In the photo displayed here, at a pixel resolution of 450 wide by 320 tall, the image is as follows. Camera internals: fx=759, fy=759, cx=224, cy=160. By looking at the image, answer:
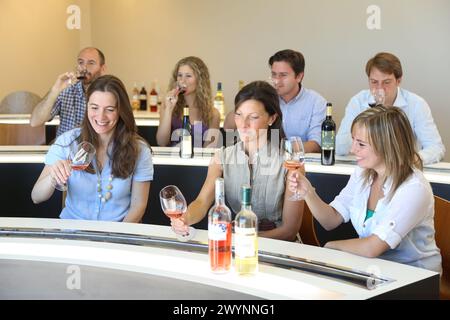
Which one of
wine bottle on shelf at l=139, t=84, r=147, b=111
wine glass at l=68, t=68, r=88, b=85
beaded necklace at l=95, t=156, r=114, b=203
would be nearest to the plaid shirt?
wine glass at l=68, t=68, r=88, b=85

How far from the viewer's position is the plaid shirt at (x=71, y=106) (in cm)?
463

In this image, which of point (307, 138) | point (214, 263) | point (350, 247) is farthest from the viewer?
point (307, 138)

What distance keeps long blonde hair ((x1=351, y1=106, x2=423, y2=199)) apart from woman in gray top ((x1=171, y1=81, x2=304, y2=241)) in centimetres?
62

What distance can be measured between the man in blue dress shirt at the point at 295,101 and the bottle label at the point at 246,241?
2575 mm

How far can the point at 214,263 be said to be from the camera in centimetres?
196

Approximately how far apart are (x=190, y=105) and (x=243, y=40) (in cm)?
215

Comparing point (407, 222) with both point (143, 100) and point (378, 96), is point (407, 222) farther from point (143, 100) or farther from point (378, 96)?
point (143, 100)

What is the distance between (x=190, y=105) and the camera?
15.8 ft

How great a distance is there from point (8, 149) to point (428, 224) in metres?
2.32

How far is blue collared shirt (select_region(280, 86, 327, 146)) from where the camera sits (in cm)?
448

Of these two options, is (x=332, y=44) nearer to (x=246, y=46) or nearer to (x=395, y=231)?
(x=246, y=46)

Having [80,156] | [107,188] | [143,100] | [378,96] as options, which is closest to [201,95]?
[378,96]

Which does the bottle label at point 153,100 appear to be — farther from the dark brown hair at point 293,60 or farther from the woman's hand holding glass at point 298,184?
the woman's hand holding glass at point 298,184
